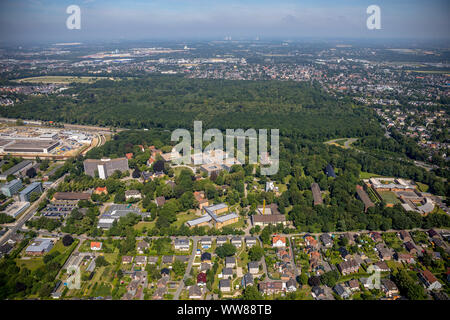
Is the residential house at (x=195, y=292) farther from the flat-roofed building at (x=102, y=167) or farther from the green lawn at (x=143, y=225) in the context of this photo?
the flat-roofed building at (x=102, y=167)

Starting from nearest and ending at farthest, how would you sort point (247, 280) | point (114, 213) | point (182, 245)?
point (247, 280) < point (182, 245) < point (114, 213)

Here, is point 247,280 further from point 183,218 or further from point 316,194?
point 316,194

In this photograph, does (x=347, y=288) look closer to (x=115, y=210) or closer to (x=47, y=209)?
(x=115, y=210)

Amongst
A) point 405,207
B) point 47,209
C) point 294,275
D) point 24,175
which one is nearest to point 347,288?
point 294,275

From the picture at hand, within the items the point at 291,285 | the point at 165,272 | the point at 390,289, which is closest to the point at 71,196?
the point at 165,272

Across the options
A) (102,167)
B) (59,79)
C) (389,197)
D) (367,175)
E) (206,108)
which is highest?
(59,79)

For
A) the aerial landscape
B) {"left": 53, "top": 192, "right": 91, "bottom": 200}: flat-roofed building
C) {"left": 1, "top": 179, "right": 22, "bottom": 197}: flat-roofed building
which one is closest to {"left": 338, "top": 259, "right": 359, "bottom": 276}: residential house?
the aerial landscape
